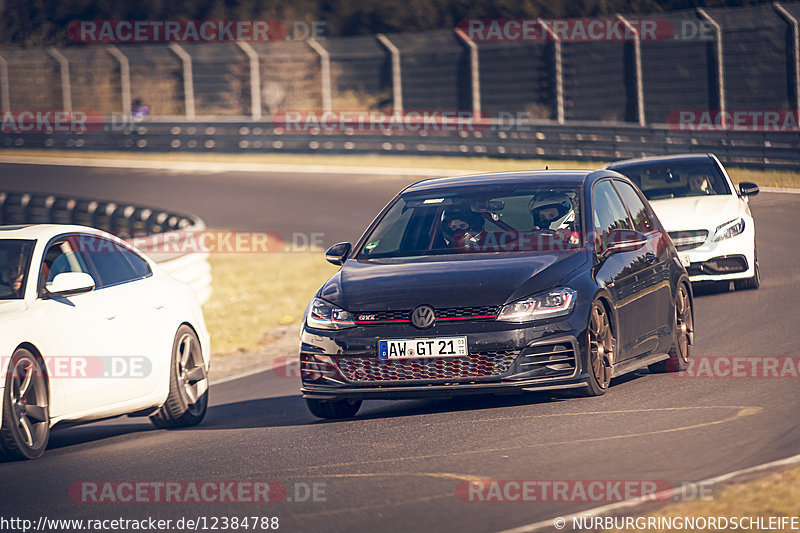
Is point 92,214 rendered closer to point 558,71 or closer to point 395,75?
point 558,71

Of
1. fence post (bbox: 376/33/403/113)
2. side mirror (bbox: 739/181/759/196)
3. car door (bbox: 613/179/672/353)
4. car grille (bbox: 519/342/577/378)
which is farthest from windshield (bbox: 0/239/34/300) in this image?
fence post (bbox: 376/33/403/113)

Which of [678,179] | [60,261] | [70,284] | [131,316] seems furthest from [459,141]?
[70,284]

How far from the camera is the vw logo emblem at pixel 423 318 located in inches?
315

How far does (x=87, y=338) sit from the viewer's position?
868 cm

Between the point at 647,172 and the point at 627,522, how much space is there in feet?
34.2

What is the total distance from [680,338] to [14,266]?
5008 mm

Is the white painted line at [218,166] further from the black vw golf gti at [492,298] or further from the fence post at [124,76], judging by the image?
the black vw golf gti at [492,298]

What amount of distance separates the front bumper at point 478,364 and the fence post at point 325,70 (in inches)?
1190

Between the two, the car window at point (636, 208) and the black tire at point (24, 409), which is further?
the car window at point (636, 208)

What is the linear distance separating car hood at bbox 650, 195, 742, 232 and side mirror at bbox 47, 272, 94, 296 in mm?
7654

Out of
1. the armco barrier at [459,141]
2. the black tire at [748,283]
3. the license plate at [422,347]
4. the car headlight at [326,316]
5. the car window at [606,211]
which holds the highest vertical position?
the car window at [606,211]

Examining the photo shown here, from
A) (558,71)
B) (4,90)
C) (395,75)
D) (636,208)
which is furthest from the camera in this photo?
(4,90)

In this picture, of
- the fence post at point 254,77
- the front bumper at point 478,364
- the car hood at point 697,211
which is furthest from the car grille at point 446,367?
the fence post at point 254,77

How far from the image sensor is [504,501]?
5969 mm
